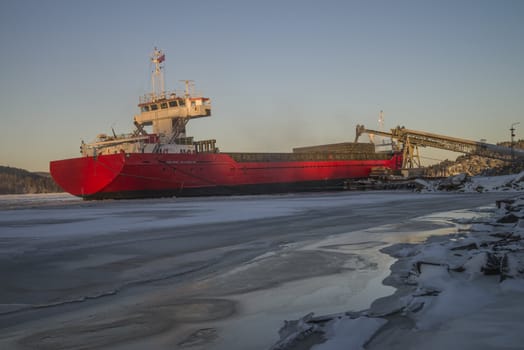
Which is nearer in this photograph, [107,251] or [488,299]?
[488,299]

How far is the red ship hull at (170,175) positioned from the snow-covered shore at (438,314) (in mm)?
22508

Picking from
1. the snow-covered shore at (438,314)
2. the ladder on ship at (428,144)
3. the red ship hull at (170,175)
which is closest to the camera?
the snow-covered shore at (438,314)

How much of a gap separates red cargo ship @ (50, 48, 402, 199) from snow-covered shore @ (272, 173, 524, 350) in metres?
22.7

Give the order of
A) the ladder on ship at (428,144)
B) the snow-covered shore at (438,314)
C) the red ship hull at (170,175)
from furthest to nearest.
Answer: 1. the ladder on ship at (428,144)
2. the red ship hull at (170,175)
3. the snow-covered shore at (438,314)

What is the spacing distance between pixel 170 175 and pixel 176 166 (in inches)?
27.2

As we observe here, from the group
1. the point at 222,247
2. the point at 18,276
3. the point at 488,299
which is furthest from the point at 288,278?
the point at 18,276

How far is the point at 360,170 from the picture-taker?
131 ft

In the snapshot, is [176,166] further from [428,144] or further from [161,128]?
[428,144]

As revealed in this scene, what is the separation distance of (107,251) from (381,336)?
15.0ft

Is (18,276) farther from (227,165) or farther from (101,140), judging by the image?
(101,140)

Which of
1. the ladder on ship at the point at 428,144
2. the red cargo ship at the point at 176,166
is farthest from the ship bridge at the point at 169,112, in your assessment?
the ladder on ship at the point at 428,144

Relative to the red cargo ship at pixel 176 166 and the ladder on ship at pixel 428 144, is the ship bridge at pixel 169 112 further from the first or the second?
the ladder on ship at pixel 428 144

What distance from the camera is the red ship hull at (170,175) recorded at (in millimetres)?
24969

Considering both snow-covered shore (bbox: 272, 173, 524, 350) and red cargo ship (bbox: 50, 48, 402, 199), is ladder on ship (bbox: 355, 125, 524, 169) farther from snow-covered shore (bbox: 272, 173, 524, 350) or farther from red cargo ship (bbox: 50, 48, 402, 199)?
snow-covered shore (bbox: 272, 173, 524, 350)
